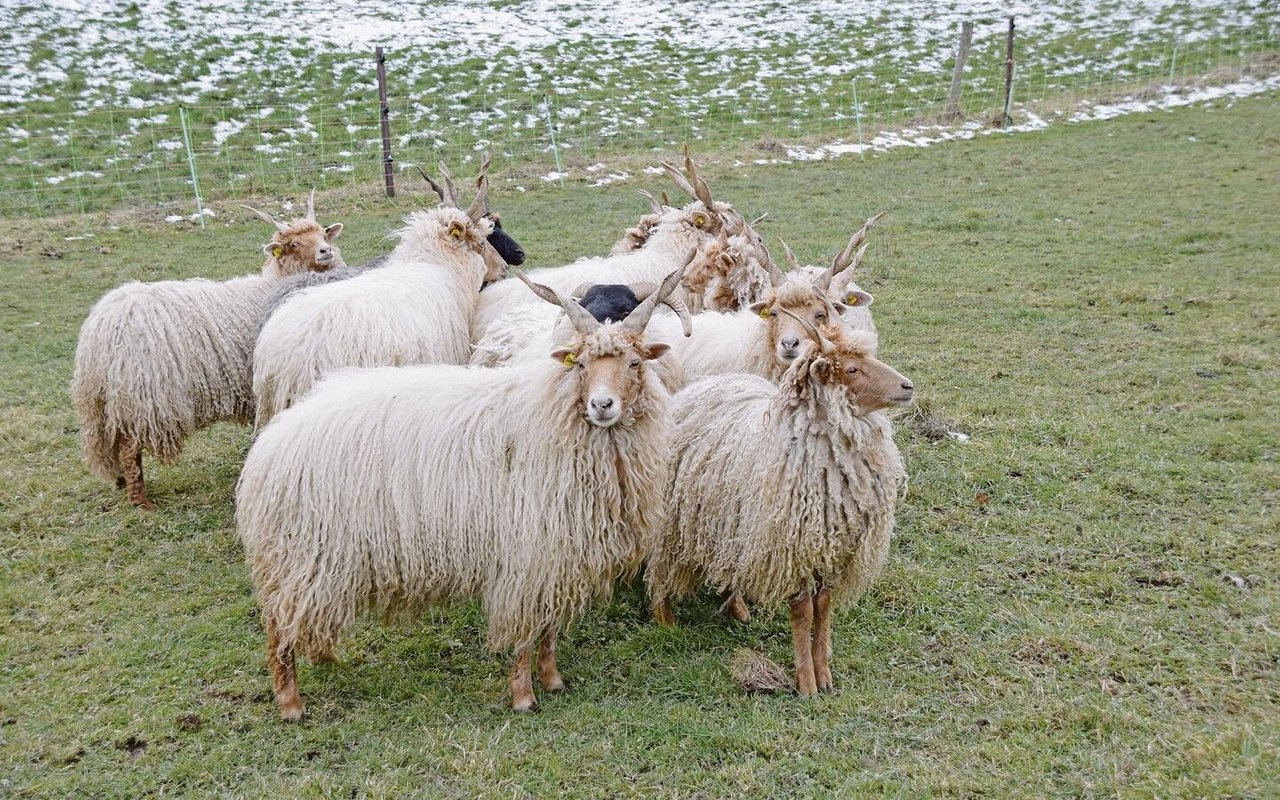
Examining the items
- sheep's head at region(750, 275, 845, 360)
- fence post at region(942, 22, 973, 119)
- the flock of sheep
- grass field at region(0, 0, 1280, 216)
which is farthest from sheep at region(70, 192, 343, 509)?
fence post at region(942, 22, 973, 119)

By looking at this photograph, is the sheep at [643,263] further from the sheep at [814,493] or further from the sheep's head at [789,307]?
the sheep at [814,493]

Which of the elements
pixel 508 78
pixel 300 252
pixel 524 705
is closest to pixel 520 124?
pixel 508 78

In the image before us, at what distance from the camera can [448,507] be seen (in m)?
4.50

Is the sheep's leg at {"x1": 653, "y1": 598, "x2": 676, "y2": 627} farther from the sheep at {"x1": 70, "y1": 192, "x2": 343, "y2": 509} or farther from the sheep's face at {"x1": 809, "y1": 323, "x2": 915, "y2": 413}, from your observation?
the sheep at {"x1": 70, "y1": 192, "x2": 343, "y2": 509}

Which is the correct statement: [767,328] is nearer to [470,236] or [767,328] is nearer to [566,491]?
[566,491]

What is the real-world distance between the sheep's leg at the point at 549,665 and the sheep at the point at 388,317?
2.27 metres

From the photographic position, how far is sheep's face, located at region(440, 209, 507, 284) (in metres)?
7.40

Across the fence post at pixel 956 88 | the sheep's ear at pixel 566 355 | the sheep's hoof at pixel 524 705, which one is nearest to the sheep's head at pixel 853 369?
the sheep's ear at pixel 566 355

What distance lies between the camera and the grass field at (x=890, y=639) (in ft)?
12.9

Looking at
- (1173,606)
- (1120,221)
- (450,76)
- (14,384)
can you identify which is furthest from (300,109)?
(1173,606)

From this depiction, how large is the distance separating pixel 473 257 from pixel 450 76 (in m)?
16.1

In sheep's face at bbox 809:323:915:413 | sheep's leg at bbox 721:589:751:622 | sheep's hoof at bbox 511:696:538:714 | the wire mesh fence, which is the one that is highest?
sheep's face at bbox 809:323:915:413

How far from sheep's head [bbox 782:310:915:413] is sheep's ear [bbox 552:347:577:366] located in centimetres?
104

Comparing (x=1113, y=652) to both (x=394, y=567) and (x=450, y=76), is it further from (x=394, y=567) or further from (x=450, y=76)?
(x=450, y=76)
